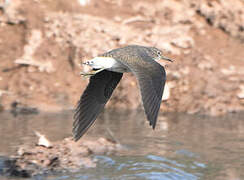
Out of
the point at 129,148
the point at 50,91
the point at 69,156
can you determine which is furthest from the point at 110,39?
the point at 69,156

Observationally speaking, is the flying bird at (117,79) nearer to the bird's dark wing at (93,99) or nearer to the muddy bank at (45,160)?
the bird's dark wing at (93,99)

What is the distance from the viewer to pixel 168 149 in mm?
5840

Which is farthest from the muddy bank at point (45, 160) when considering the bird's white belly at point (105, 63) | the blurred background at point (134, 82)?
the bird's white belly at point (105, 63)

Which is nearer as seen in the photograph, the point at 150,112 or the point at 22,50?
the point at 150,112

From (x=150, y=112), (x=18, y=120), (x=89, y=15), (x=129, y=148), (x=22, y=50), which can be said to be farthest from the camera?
(x=89, y=15)

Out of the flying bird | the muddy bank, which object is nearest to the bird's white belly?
the flying bird

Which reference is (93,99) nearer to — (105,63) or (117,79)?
(117,79)

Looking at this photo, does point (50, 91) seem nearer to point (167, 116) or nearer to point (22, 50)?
point (22, 50)

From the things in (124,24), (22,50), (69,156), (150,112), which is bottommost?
(69,156)

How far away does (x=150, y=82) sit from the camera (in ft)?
12.8

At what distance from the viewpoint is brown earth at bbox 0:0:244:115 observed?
24.6 ft

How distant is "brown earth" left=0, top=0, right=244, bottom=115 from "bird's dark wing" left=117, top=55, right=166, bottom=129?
3.38m

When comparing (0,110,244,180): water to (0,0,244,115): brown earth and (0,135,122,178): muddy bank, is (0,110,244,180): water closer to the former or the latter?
(0,135,122,178): muddy bank

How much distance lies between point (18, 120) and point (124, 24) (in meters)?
2.76
